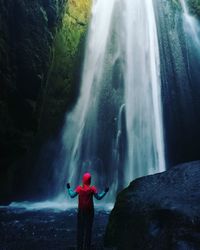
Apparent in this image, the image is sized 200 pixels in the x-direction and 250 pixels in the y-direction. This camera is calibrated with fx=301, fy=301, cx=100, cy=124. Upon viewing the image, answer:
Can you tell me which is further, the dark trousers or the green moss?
the green moss

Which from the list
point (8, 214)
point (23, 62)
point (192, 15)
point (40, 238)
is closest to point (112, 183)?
point (8, 214)

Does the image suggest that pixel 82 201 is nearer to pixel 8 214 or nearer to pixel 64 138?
pixel 8 214

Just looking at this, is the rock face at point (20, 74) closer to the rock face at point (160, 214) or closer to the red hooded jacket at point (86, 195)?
the rock face at point (160, 214)

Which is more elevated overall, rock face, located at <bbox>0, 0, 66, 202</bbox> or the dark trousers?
rock face, located at <bbox>0, 0, 66, 202</bbox>

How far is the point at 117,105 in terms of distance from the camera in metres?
17.9

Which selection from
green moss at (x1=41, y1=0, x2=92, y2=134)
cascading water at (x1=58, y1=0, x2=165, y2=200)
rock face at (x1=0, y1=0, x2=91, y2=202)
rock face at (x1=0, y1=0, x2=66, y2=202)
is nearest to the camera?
rock face at (x1=0, y1=0, x2=66, y2=202)

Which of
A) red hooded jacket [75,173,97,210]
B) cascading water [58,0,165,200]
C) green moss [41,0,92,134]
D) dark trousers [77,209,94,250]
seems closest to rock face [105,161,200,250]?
dark trousers [77,209,94,250]

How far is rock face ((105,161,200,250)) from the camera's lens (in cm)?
486

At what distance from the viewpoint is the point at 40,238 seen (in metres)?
7.54

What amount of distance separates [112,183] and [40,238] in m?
8.53

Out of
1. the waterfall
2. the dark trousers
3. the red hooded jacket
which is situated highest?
the waterfall

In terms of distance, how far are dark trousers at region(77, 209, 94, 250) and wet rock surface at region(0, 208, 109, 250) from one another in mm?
790

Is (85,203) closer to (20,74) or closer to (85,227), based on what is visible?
(85,227)

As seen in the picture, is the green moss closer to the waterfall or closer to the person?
the waterfall
